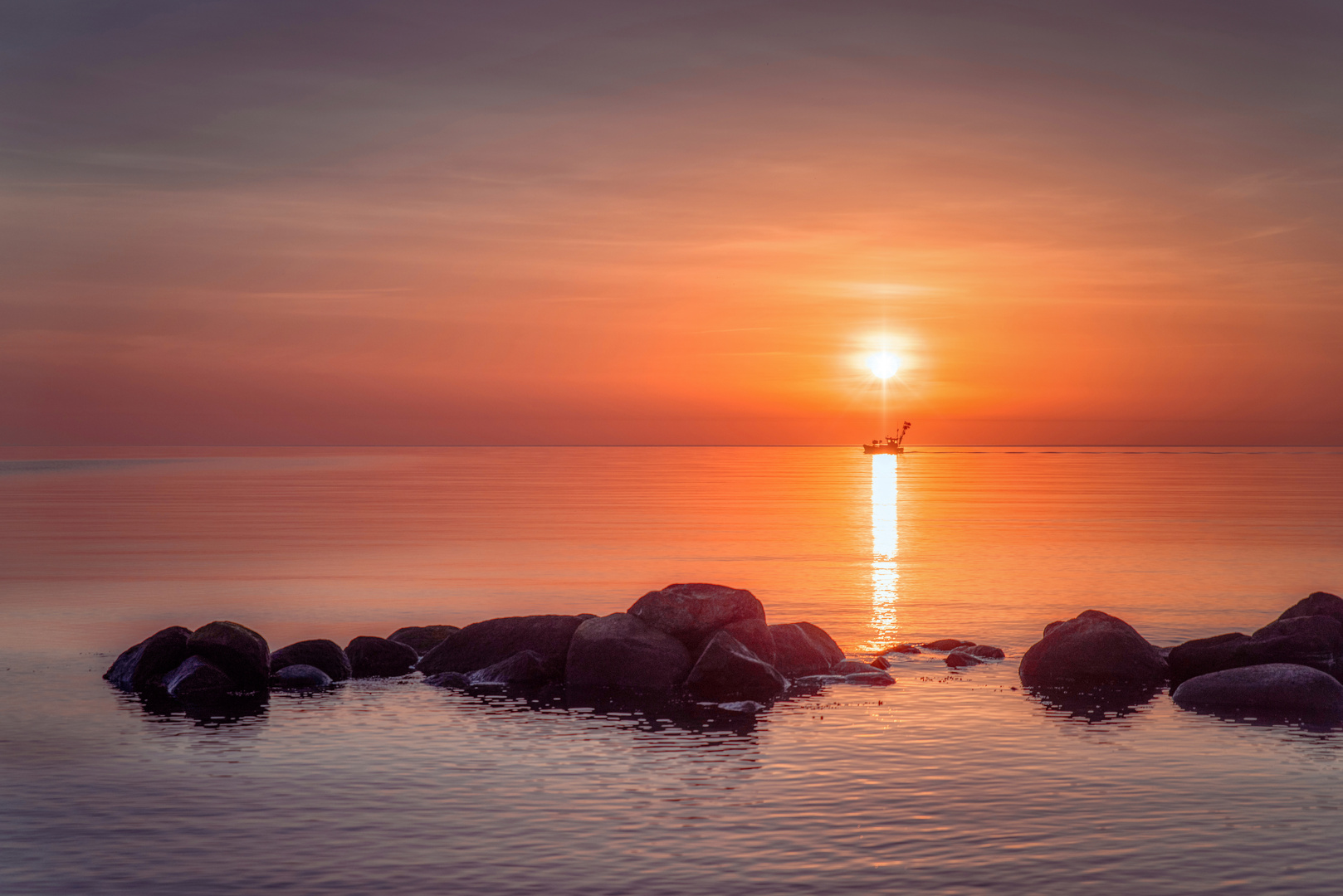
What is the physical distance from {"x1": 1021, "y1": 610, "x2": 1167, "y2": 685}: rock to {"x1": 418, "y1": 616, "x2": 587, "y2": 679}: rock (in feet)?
37.2

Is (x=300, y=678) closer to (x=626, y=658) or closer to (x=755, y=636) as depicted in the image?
(x=626, y=658)

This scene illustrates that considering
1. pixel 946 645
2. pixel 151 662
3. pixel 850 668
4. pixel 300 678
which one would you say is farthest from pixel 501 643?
pixel 946 645

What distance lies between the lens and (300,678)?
28.0 meters

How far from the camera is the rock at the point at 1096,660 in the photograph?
28281 mm

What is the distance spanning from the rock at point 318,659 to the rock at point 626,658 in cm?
562

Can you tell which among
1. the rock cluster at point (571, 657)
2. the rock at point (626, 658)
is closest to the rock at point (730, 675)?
the rock cluster at point (571, 657)

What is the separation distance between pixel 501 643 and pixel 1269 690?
1793 cm

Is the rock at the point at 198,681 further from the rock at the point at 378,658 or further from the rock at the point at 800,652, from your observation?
the rock at the point at 800,652

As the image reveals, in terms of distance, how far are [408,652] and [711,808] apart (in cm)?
1520

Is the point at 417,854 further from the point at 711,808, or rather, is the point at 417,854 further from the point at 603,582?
the point at 603,582

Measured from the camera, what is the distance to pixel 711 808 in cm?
1748

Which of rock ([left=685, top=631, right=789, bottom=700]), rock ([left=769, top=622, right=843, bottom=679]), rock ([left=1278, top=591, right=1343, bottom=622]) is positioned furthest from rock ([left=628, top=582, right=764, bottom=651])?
rock ([left=1278, top=591, right=1343, bottom=622])

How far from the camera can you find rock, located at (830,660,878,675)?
2881 centimetres

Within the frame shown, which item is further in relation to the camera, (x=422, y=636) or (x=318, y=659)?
(x=422, y=636)
